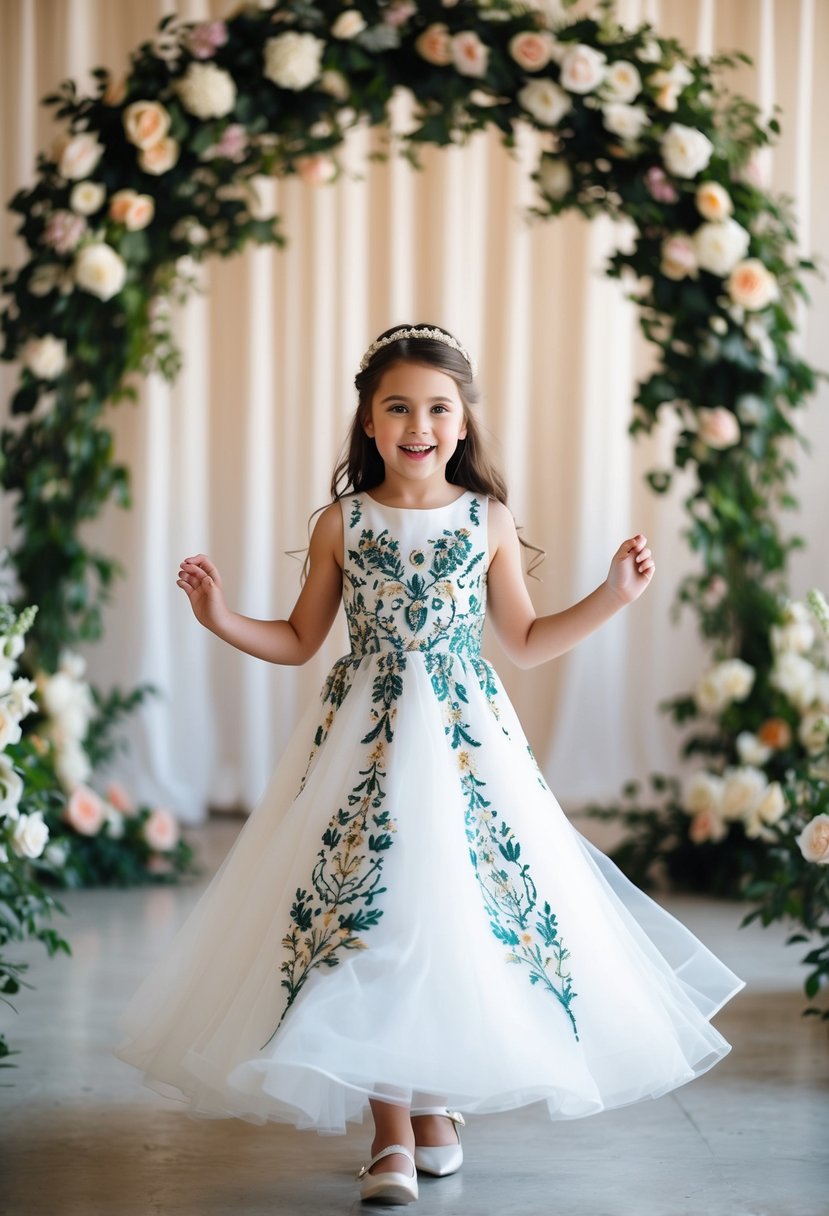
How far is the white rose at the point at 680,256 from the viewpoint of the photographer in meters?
3.76

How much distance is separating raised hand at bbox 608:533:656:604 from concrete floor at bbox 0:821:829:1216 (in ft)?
2.95

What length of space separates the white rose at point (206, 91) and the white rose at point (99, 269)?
0.43 m

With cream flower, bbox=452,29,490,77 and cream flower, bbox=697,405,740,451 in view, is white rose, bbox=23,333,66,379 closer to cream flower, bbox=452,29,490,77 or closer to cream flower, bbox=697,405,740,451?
cream flower, bbox=452,29,490,77

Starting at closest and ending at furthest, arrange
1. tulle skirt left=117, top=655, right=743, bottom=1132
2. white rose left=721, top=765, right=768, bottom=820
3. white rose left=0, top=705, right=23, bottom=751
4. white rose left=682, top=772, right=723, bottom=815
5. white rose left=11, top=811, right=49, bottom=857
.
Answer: tulle skirt left=117, top=655, right=743, bottom=1132
white rose left=0, top=705, right=23, bottom=751
white rose left=11, top=811, right=49, bottom=857
white rose left=721, top=765, right=768, bottom=820
white rose left=682, top=772, right=723, bottom=815

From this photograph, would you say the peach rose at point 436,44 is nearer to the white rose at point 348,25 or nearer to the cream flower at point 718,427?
the white rose at point 348,25

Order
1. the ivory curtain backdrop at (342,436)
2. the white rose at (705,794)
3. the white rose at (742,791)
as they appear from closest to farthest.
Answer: the white rose at (742,791)
the white rose at (705,794)
the ivory curtain backdrop at (342,436)

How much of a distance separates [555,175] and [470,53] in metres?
0.40

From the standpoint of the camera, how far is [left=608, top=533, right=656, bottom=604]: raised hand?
7.66 ft

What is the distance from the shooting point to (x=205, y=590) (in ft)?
7.78

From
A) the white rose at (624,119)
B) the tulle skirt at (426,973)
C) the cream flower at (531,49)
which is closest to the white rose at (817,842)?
the tulle skirt at (426,973)

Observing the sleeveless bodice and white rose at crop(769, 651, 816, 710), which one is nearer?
the sleeveless bodice

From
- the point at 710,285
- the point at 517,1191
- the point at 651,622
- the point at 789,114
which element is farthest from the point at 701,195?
the point at 517,1191

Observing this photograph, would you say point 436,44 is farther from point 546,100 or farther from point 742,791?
point 742,791

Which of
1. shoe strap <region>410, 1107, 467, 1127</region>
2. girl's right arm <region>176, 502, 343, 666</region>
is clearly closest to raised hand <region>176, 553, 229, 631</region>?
girl's right arm <region>176, 502, 343, 666</region>
